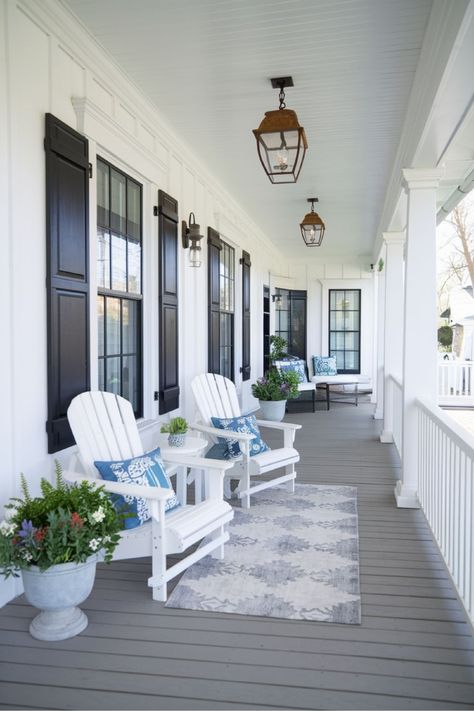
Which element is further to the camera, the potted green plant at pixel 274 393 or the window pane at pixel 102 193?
the potted green plant at pixel 274 393

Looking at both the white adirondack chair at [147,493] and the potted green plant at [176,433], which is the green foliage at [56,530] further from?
the potted green plant at [176,433]

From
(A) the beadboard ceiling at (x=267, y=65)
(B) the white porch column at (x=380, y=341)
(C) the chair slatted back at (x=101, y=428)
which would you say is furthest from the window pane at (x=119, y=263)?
(B) the white porch column at (x=380, y=341)

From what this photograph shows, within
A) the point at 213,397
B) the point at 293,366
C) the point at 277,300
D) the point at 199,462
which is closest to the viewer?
the point at 199,462

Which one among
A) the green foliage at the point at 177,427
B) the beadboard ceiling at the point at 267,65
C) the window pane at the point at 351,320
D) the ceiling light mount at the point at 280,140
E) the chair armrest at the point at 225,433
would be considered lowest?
the chair armrest at the point at 225,433

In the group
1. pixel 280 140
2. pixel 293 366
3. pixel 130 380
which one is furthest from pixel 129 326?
pixel 293 366

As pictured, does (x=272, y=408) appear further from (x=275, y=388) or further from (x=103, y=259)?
(x=103, y=259)

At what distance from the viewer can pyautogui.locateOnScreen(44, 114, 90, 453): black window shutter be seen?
2877 millimetres

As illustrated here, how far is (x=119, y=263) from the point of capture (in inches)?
152

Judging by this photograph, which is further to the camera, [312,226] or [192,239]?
[312,226]

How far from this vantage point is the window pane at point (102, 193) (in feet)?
11.6

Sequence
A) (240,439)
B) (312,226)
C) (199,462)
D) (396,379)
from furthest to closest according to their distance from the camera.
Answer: (312,226) → (396,379) → (240,439) → (199,462)

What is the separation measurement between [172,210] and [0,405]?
2.58m

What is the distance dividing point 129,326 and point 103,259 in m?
0.64

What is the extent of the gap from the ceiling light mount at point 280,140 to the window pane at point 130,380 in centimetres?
163
